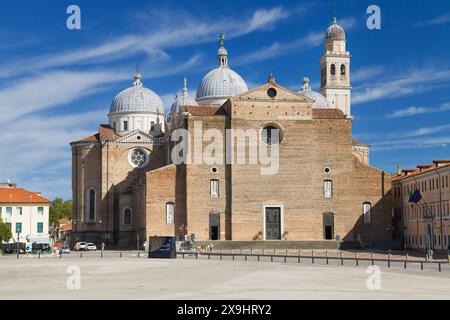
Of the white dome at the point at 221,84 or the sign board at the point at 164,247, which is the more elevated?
the white dome at the point at 221,84

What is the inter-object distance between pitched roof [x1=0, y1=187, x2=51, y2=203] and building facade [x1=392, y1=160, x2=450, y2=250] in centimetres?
4167

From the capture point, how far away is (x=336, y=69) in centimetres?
11694

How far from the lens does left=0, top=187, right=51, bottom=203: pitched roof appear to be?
9375 centimetres

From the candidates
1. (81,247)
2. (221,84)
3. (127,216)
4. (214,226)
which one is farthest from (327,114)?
(81,247)

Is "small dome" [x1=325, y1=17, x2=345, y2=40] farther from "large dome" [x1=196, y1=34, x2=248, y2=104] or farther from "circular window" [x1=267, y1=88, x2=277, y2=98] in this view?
"circular window" [x1=267, y1=88, x2=277, y2=98]

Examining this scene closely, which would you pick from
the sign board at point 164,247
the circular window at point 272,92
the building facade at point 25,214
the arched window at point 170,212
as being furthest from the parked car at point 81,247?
the sign board at point 164,247

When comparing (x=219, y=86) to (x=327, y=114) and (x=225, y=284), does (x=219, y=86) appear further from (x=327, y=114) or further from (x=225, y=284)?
(x=225, y=284)

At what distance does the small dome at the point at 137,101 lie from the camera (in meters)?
104

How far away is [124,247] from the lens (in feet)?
295

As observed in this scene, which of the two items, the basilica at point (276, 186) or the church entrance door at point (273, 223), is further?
the church entrance door at point (273, 223)

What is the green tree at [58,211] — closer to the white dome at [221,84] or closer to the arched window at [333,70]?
the white dome at [221,84]

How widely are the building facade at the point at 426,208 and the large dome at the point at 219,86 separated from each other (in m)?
26.2

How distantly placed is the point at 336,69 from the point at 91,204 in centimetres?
4391

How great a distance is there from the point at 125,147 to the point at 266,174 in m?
22.1
